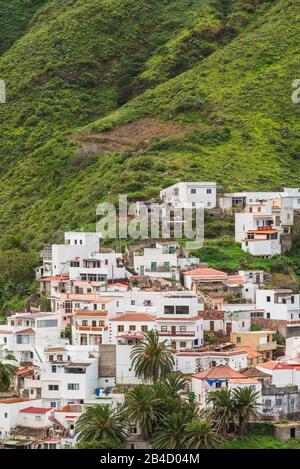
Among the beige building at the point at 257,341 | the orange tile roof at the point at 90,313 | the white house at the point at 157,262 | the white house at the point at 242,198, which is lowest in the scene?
the beige building at the point at 257,341

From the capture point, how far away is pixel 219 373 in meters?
57.2

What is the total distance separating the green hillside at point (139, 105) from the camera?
3514 inches

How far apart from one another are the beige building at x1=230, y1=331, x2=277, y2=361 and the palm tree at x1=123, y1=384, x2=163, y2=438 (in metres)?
9.34

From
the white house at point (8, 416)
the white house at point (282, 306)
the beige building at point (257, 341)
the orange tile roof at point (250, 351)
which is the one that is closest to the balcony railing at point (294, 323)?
the white house at point (282, 306)

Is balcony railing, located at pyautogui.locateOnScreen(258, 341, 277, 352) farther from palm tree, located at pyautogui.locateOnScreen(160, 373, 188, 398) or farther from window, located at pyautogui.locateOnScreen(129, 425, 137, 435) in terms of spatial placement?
window, located at pyautogui.locateOnScreen(129, 425, 137, 435)

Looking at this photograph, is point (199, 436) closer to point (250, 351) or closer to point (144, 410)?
point (144, 410)

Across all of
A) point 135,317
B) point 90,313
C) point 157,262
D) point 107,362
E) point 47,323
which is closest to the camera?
point 107,362

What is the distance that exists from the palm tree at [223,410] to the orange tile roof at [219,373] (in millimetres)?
1989

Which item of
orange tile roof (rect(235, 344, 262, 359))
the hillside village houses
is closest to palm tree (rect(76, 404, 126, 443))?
the hillside village houses

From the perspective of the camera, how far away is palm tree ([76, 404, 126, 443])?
5338 centimetres

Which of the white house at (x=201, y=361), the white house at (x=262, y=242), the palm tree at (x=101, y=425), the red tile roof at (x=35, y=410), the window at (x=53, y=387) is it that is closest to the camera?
the palm tree at (x=101, y=425)

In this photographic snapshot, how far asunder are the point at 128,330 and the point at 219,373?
597 cm

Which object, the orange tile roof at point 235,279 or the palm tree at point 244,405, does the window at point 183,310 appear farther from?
the orange tile roof at point 235,279

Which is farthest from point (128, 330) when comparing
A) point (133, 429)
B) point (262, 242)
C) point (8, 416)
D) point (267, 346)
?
point (262, 242)
